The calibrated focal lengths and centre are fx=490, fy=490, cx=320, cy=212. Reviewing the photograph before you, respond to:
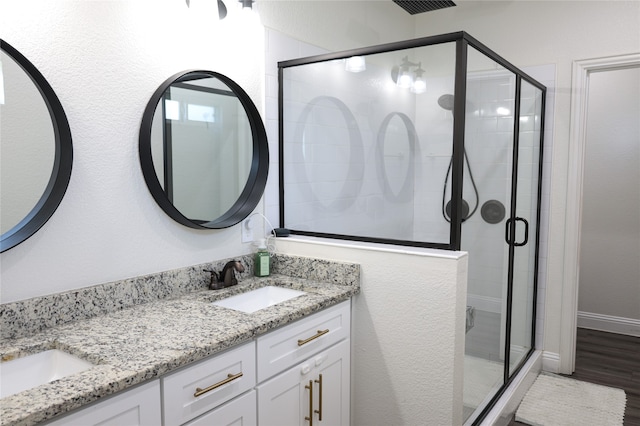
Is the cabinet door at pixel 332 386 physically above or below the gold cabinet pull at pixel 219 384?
below

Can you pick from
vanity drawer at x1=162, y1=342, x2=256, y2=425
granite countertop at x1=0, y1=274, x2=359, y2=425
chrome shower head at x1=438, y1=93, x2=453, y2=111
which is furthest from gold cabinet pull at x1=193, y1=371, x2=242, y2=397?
chrome shower head at x1=438, y1=93, x2=453, y2=111

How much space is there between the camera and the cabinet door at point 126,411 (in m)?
1.19

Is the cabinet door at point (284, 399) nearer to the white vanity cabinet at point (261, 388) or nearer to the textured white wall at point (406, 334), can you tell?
the white vanity cabinet at point (261, 388)

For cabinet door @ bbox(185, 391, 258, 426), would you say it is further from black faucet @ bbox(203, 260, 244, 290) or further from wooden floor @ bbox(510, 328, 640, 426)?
wooden floor @ bbox(510, 328, 640, 426)

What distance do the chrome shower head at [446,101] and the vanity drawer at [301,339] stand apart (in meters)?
0.95

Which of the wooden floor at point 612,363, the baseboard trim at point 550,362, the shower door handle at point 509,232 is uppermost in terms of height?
the shower door handle at point 509,232

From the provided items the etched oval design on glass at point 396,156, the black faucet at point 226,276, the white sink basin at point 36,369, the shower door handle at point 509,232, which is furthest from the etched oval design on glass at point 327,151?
the white sink basin at point 36,369

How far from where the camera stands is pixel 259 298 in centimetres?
224

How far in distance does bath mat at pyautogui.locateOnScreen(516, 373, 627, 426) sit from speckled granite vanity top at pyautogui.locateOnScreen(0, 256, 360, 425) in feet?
4.71

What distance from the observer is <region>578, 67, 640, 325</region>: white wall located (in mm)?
4008

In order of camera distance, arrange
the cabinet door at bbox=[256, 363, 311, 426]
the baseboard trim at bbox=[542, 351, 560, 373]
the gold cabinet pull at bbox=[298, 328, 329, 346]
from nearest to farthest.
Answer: the cabinet door at bbox=[256, 363, 311, 426] < the gold cabinet pull at bbox=[298, 328, 329, 346] < the baseboard trim at bbox=[542, 351, 560, 373]

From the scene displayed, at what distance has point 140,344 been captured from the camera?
1479 millimetres

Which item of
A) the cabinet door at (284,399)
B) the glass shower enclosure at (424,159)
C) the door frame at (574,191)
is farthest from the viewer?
the door frame at (574,191)

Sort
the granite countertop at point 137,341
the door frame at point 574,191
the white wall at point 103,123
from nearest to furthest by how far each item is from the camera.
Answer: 1. the granite countertop at point 137,341
2. the white wall at point 103,123
3. the door frame at point 574,191
